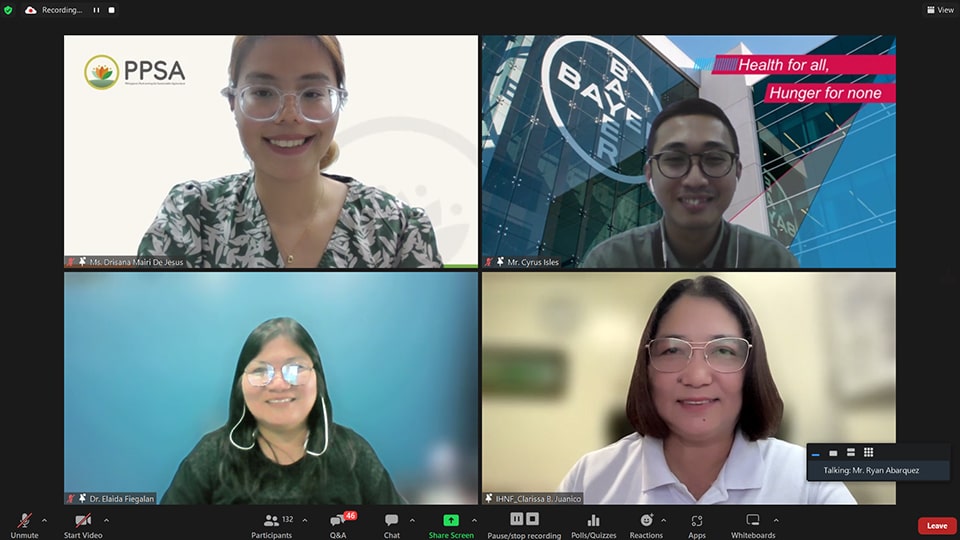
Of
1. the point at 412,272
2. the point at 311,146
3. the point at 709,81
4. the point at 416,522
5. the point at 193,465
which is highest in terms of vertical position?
the point at 709,81

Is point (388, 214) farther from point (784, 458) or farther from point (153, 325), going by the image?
point (784, 458)

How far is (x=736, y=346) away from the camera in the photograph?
3.26 metres

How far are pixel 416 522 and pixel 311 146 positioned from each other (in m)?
1.69

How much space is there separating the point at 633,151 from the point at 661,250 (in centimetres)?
45

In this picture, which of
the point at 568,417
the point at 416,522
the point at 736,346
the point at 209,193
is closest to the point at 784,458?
the point at 736,346

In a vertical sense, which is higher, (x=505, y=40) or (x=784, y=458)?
(x=505, y=40)

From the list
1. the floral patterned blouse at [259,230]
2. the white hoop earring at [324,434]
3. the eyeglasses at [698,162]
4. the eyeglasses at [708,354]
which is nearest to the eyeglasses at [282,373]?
the white hoop earring at [324,434]

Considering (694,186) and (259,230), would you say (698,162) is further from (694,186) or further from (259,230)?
(259,230)

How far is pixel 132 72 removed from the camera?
3246 mm

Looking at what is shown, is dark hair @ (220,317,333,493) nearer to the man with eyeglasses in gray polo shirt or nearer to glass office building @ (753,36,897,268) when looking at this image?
the man with eyeglasses in gray polo shirt

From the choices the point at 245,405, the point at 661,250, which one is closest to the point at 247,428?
the point at 245,405
